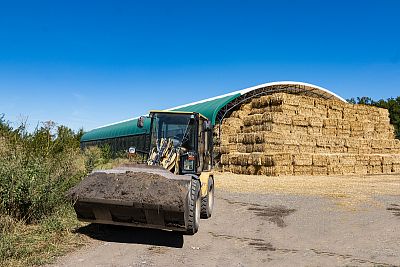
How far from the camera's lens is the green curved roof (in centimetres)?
2920

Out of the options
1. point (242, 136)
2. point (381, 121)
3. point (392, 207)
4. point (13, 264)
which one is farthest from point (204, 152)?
point (381, 121)

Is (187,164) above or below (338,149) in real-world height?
below

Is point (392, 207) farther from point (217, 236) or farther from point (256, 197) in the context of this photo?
point (217, 236)

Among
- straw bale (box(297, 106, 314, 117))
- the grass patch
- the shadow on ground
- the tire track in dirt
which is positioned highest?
straw bale (box(297, 106, 314, 117))

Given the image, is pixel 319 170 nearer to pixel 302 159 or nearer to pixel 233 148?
pixel 302 159

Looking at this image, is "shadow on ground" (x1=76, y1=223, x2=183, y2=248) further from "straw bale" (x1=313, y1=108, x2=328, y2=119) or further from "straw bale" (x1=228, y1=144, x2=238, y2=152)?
"straw bale" (x1=313, y1=108, x2=328, y2=119)

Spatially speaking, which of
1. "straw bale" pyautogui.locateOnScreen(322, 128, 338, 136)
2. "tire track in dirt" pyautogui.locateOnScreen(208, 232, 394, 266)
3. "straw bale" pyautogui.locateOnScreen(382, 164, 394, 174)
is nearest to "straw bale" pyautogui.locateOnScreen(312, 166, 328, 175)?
"straw bale" pyautogui.locateOnScreen(322, 128, 338, 136)

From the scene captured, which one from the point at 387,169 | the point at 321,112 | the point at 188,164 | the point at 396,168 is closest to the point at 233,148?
the point at 321,112

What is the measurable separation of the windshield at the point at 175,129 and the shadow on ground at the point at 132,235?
227 cm

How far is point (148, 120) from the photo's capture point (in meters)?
40.4

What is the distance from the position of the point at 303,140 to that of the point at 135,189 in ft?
71.8

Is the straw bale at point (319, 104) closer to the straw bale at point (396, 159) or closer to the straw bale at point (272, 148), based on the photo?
the straw bale at point (272, 148)

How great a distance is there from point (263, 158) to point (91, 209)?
1858 cm

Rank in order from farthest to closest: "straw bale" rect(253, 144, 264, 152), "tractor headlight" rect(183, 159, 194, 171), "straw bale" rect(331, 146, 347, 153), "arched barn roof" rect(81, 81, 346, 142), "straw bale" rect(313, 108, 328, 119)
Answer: "arched barn roof" rect(81, 81, 346, 142) < "straw bale" rect(313, 108, 328, 119) < "straw bale" rect(331, 146, 347, 153) < "straw bale" rect(253, 144, 264, 152) < "tractor headlight" rect(183, 159, 194, 171)
